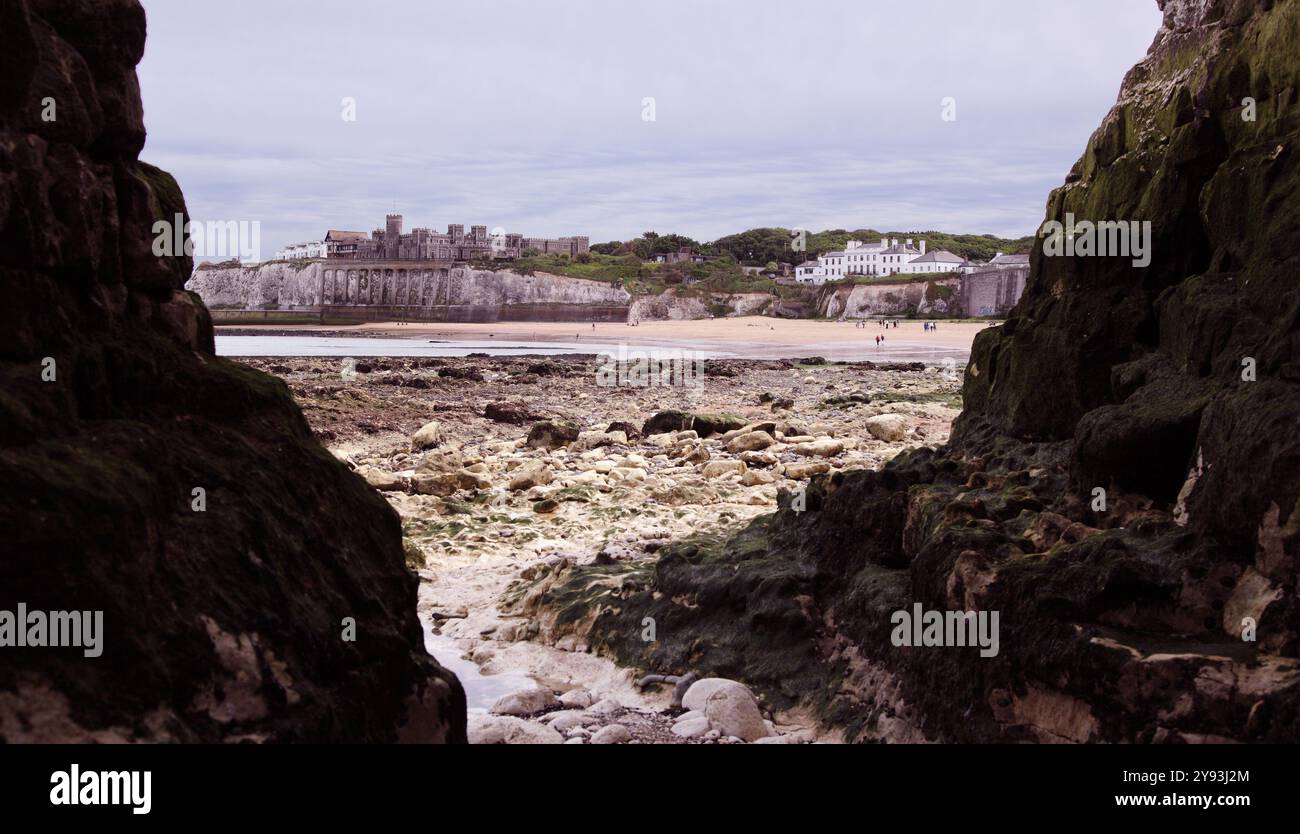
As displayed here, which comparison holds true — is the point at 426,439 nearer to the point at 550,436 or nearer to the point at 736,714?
the point at 550,436

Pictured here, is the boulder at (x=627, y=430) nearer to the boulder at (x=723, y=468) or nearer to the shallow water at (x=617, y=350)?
the boulder at (x=723, y=468)

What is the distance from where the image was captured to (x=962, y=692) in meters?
5.89

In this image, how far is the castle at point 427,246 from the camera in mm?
151250

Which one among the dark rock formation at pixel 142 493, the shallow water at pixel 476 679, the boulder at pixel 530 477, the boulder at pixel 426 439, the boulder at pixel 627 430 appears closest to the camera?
the dark rock formation at pixel 142 493

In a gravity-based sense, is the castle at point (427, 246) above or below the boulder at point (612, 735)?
above

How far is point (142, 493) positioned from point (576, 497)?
9.49 meters

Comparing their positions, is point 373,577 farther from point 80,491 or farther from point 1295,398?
point 1295,398

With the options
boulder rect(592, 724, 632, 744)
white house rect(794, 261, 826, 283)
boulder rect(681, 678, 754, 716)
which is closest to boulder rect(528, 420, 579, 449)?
boulder rect(681, 678, 754, 716)

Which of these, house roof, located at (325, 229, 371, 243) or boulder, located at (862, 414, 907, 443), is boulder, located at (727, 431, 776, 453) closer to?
boulder, located at (862, 414, 907, 443)

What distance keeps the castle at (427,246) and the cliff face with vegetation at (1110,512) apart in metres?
132

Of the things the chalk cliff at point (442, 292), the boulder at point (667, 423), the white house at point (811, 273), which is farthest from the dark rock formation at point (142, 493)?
the white house at point (811, 273)

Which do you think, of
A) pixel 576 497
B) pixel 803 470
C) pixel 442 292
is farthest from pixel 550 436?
pixel 442 292

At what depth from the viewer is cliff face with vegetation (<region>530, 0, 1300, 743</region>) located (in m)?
5.17
